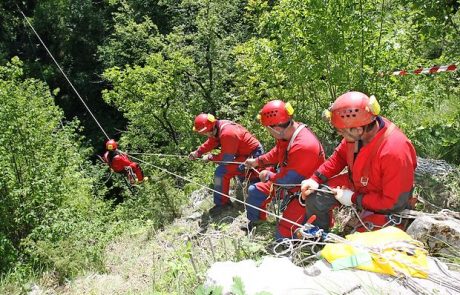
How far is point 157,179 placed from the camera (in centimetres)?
827

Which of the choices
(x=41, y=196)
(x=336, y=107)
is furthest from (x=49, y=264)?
(x=336, y=107)

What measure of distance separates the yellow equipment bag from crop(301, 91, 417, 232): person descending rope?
2.68 feet

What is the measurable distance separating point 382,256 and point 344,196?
1.37 m

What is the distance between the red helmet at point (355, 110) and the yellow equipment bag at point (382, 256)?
1.10 metres

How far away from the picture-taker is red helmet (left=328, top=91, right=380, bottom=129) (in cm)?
350

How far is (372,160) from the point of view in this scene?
3.62 m

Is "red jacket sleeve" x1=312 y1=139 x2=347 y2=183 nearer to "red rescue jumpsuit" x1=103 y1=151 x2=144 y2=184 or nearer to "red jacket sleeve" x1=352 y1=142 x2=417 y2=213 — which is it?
"red jacket sleeve" x1=352 y1=142 x2=417 y2=213

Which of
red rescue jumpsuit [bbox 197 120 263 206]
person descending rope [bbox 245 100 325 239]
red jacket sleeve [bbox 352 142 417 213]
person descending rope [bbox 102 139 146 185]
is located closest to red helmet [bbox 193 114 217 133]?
red rescue jumpsuit [bbox 197 120 263 206]

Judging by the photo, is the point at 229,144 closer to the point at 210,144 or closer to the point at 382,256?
the point at 210,144

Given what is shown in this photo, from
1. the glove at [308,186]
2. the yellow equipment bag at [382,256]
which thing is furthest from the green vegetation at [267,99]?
the glove at [308,186]

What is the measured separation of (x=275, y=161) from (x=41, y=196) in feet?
14.6

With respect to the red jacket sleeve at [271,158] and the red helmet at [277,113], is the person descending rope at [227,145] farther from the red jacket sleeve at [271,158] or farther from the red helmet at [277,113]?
the red helmet at [277,113]

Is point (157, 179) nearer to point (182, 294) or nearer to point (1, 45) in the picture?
point (182, 294)

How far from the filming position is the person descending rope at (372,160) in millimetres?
3475
